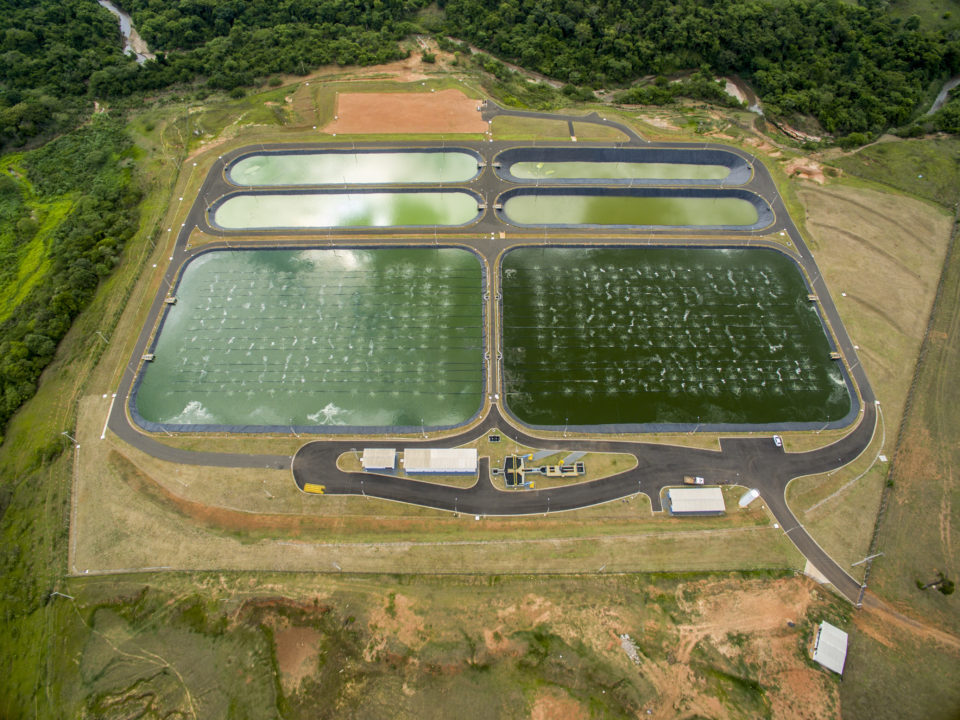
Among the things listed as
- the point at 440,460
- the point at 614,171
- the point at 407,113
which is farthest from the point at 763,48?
the point at 440,460

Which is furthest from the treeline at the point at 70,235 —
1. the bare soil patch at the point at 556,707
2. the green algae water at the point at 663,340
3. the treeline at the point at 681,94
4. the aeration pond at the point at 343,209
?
the treeline at the point at 681,94

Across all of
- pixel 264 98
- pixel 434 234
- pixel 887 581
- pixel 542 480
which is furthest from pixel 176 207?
pixel 887 581

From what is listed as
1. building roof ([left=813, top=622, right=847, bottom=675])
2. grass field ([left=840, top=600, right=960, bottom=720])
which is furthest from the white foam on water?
grass field ([left=840, top=600, right=960, bottom=720])

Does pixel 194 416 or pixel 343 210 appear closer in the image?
pixel 194 416

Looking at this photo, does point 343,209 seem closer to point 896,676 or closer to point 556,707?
point 556,707

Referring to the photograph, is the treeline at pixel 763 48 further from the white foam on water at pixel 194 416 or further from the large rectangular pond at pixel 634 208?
the white foam on water at pixel 194 416

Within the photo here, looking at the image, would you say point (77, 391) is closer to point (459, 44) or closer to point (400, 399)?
point (400, 399)
